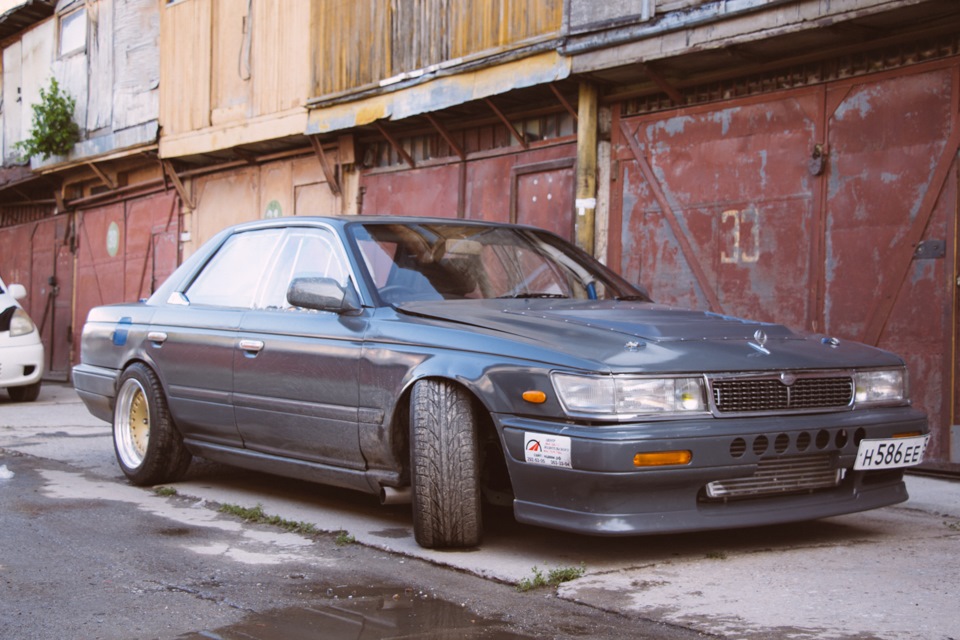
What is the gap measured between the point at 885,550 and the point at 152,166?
15.8 meters

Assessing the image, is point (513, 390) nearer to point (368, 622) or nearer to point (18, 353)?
point (368, 622)

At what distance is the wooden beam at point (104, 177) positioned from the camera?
18.9m

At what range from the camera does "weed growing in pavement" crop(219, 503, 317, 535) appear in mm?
5152

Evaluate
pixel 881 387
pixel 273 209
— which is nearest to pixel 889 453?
pixel 881 387

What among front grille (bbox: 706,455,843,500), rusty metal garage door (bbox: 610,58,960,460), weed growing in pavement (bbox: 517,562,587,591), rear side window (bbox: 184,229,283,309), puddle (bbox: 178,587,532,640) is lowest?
puddle (bbox: 178,587,532,640)

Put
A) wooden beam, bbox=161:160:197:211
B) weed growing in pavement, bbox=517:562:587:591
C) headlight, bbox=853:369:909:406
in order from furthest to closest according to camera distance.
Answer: wooden beam, bbox=161:160:197:211 < headlight, bbox=853:369:909:406 < weed growing in pavement, bbox=517:562:587:591

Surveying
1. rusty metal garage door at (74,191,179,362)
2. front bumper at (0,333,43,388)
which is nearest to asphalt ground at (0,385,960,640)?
front bumper at (0,333,43,388)

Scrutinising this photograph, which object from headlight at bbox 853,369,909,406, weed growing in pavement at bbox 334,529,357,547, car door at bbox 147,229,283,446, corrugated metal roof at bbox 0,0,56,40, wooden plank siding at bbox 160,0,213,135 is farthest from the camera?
corrugated metal roof at bbox 0,0,56,40

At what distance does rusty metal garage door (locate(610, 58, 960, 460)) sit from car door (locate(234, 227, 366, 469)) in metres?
4.43

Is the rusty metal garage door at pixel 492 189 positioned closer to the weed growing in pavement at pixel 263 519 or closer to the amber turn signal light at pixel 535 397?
the weed growing in pavement at pixel 263 519

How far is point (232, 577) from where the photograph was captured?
4195mm

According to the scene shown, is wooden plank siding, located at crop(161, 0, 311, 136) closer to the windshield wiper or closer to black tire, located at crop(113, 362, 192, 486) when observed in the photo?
black tire, located at crop(113, 362, 192, 486)

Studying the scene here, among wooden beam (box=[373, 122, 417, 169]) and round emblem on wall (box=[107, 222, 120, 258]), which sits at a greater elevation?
wooden beam (box=[373, 122, 417, 169])

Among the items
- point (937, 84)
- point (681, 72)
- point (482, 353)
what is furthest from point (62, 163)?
point (482, 353)
